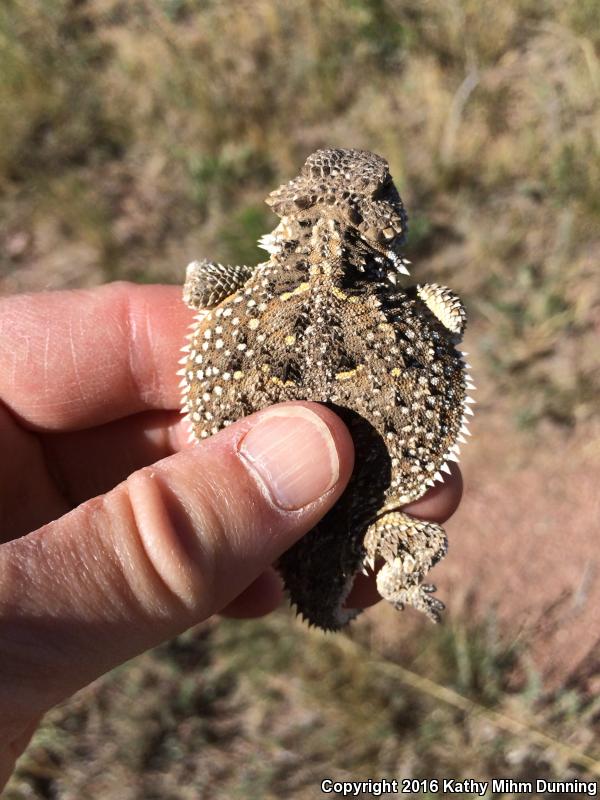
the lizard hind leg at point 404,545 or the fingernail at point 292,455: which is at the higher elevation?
the fingernail at point 292,455

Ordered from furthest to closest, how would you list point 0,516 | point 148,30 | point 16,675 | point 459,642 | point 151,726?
point 148,30 → point 151,726 → point 459,642 → point 0,516 → point 16,675

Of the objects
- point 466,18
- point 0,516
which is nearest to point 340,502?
point 0,516

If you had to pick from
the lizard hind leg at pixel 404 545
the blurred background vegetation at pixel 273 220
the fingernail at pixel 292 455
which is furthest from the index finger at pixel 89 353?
the lizard hind leg at pixel 404 545

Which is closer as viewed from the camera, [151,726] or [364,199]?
[364,199]

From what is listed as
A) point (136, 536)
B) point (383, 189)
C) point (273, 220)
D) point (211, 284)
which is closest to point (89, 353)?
point (211, 284)

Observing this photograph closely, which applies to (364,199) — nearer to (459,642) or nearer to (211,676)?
(459,642)

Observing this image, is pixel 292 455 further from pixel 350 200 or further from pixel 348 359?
pixel 350 200

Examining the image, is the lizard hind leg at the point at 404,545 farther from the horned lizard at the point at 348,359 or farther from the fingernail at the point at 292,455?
the fingernail at the point at 292,455
